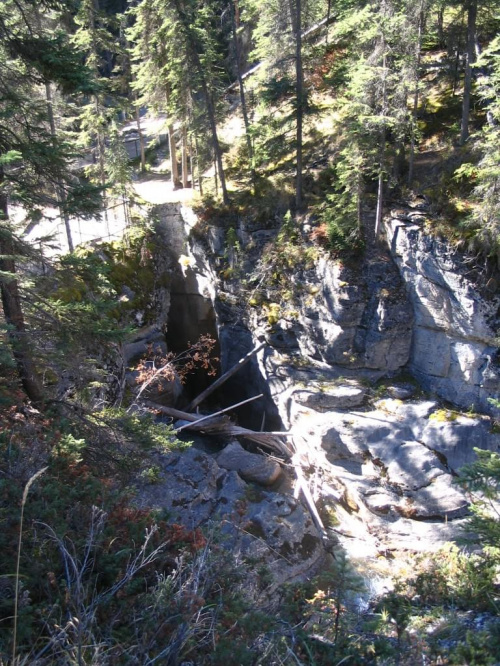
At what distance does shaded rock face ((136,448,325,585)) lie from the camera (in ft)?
36.9

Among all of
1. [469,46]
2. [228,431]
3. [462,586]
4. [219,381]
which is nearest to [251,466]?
[228,431]

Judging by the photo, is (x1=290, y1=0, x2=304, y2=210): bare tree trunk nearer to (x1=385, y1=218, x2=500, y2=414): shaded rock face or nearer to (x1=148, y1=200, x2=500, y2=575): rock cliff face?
(x1=148, y1=200, x2=500, y2=575): rock cliff face

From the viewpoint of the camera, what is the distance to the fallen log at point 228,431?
53.7 feet

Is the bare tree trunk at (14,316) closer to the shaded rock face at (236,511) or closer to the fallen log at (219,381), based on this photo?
the shaded rock face at (236,511)

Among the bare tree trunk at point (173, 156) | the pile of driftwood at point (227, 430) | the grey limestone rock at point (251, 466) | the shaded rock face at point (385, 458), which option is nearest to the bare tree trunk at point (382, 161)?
the shaded rock face at point (385, 458)

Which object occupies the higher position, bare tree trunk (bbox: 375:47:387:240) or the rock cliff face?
bare tree trunk (bbox: 375:47:387:240)

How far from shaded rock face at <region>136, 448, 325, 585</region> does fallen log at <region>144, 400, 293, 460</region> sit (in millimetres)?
2626

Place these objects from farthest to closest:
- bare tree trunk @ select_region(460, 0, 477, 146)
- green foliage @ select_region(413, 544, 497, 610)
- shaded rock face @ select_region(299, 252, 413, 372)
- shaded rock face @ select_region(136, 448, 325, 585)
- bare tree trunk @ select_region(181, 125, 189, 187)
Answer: bare tree trunk @ select_region(181, 125, 189, 187), shaded rock face @ select_region(299, 252, 413, 372), bare tree trunk @ select_region(460, 0, 477, 146), shaded rock face @ select_region(136, 448, 325, 585), green foliage @ select_region(413, 544, 497, 610)

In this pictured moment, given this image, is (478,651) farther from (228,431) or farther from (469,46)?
(469,46)

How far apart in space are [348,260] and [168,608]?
14245 mm

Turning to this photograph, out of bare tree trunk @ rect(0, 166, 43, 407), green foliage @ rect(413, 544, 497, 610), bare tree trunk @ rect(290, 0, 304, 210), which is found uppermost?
bare tree trunk @ rect(290, 0, 304, 210)

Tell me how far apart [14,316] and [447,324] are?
12823 millimetres

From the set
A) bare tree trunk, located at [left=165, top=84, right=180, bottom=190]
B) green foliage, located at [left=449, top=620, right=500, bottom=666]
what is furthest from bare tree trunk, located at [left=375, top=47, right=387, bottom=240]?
green foliage, located at [left=449, top=620, right=500, bottom=666]

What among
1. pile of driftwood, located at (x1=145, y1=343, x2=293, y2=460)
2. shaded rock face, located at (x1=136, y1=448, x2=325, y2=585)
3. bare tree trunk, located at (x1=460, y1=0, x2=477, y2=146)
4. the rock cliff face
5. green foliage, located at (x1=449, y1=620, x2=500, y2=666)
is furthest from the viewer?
pile of driftwood, located at (x1=145, y1=343, x2=293, y2=460)
